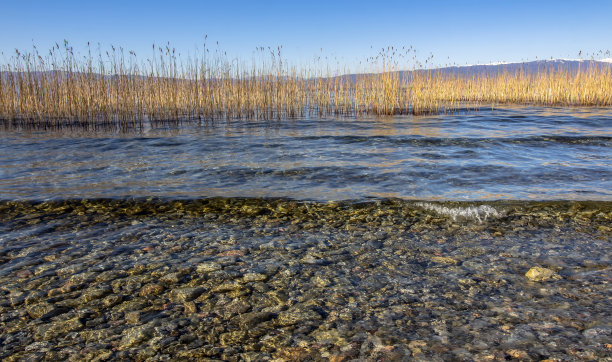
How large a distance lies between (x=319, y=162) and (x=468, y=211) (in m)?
2.78

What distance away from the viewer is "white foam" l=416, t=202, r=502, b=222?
3312 millimetres

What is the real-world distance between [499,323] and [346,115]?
11.1 meters

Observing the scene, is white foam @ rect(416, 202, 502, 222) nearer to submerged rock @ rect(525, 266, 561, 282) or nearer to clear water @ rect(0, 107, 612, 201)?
clear water @ rect(0, 107, 612, 201)

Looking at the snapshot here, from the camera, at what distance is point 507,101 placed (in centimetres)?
1886

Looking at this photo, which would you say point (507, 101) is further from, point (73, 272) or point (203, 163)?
point (73, 272)

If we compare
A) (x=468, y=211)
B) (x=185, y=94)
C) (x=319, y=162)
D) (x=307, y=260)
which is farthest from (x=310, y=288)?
(x=185, y=94)

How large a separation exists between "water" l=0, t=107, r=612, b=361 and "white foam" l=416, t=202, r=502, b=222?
24 millimetres

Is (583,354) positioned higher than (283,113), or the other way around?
(283,113)

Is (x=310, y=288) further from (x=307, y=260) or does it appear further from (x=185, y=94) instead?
(x=185, y=94)

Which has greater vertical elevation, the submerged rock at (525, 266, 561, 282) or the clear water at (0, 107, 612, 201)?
the clear water at (0, 107, 612, 201)

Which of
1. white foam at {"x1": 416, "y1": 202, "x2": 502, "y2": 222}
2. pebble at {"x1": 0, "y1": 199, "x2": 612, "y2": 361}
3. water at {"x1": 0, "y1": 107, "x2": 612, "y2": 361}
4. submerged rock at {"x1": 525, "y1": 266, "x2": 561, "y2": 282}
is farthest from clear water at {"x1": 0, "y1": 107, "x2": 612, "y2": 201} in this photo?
submerged rock at {"x1": 525, "y1": 266, "x2": 561, "y2": 282}

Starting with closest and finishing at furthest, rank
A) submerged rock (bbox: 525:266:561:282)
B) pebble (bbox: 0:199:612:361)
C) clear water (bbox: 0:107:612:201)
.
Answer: pebble (bbox: 0:199:612:361) < submerged rock (bbox: 525:266:561:282) < clear water (bbox: 0:107:612:201)

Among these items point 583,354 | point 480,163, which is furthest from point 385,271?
point 480,163

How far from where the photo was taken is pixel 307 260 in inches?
98.7
